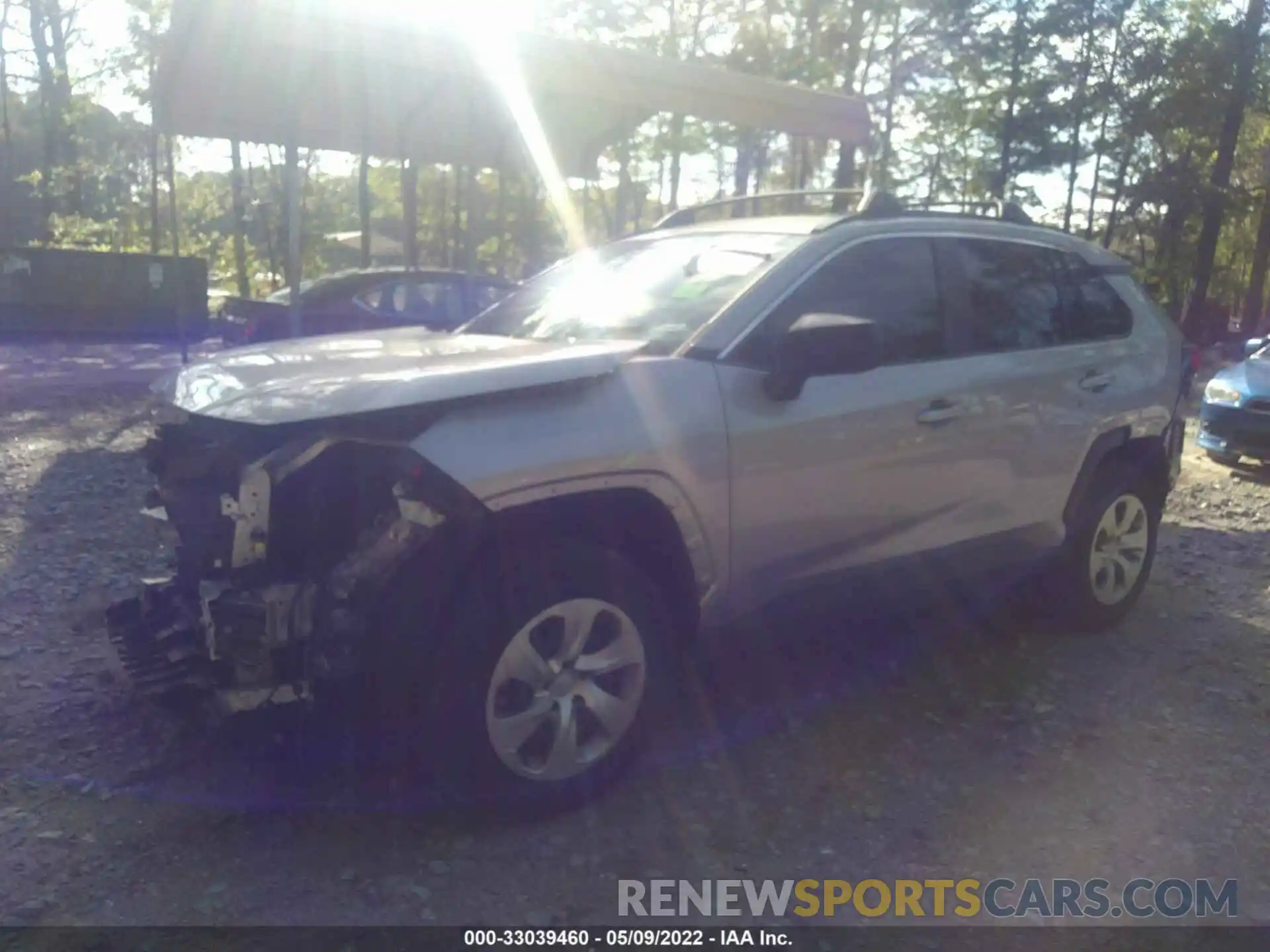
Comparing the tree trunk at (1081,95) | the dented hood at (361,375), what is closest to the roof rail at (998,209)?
the dented hood at (361,375)

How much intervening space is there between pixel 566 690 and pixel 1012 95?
28.9 m

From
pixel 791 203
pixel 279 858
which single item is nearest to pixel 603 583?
pixel 279 858

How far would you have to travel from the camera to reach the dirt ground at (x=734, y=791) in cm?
318

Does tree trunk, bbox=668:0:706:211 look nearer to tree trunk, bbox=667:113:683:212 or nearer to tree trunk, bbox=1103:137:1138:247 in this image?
tree trunk, bbox=667:113:683:212

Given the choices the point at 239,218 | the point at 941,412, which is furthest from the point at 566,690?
the point at 239,218

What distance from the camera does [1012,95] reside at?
28.9 meters

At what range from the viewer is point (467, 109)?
16250 mm

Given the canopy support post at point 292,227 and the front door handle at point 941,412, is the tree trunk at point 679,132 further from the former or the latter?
the front door handle at point 941,412

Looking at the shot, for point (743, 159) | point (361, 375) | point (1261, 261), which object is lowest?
point (1261, 261)

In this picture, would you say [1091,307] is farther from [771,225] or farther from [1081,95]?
[1081,95]

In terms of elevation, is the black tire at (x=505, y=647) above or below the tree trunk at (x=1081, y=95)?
below

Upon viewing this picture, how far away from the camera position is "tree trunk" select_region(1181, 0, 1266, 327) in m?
25.9

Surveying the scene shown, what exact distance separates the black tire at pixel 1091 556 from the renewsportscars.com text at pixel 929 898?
208 centimetres

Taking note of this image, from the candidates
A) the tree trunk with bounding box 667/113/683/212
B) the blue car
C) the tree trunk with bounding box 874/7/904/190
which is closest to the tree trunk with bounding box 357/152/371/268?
the tree trunk with bounding box 667/113/683/212
